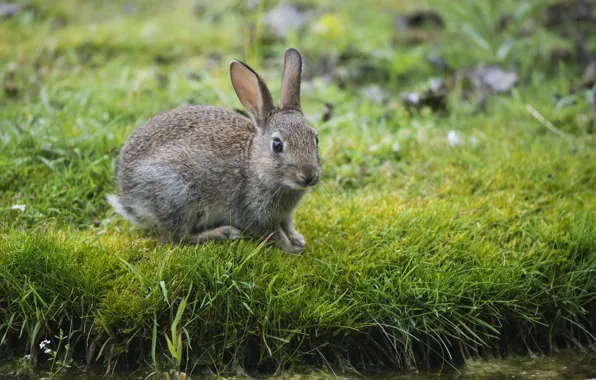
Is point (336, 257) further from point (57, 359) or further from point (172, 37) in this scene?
point (172, 37)

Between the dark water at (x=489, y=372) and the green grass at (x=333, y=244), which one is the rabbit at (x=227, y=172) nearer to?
the green grass at (x=333, y=244)

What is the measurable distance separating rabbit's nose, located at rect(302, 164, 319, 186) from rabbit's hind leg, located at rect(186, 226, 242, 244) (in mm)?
638

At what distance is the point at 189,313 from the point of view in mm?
4195

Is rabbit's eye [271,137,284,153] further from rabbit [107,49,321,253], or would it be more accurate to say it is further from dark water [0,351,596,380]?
dark water [0,351,596,380]

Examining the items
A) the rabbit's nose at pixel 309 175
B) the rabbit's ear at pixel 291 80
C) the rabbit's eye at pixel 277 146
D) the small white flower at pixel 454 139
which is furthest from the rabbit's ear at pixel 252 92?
the small white flower at pixel 454 139

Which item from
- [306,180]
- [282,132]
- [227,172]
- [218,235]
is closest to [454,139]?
[282,132]

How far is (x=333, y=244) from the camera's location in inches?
195

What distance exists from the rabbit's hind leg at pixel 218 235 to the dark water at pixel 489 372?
3.48 feet

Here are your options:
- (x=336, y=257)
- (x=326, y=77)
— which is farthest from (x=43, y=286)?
(x=326, y=77)

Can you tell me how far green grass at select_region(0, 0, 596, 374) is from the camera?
4.24 meters

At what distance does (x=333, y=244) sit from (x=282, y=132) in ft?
2.93

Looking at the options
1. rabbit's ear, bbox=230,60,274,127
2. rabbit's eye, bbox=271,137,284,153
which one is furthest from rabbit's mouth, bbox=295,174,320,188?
rabbit's ear, bbox=230,60,274,127

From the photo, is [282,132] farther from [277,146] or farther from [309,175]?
[309,175]

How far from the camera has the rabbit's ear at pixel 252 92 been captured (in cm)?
497
